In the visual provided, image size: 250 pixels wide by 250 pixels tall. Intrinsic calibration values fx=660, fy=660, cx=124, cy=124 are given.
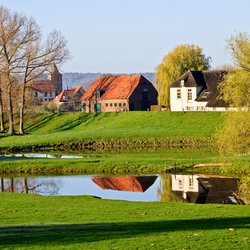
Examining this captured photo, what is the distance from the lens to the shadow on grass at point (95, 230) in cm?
1922

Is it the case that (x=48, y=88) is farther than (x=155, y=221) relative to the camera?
Yes

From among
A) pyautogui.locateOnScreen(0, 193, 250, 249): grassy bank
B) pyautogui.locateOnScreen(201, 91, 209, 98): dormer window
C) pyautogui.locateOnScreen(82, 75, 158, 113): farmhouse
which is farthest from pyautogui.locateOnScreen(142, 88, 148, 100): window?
pyautogui.locateOnScreen(0, 193, 250, 249): grassy bank

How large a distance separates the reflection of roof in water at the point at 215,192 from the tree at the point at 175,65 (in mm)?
55833


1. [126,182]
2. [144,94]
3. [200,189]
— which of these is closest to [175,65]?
[144,94]

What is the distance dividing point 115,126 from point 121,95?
24222 millimetres

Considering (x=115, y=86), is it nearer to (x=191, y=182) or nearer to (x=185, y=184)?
(x=191, y=182)

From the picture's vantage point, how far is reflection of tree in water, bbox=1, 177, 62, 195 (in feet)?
132

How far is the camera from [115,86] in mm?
112312

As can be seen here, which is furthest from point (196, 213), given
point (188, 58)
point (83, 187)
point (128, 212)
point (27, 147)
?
point (188, 58)

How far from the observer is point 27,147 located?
2670 inches

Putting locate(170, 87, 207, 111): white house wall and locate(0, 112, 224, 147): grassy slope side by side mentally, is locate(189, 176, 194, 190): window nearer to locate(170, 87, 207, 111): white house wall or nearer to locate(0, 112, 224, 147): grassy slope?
locate(0, 112, 224, 147): grassy slope

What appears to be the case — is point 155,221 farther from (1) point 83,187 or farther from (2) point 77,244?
(1) point 83,187

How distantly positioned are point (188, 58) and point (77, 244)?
86084 mm

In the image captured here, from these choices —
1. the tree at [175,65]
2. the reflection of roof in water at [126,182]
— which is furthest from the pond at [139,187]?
the tree at [175,65]
